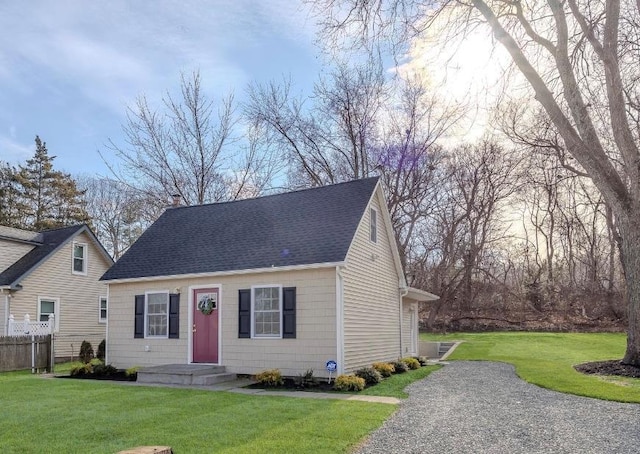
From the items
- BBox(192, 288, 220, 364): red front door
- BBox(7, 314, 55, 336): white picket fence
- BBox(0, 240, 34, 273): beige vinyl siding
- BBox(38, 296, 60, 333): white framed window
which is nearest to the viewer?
BBox(192, 288, 220, 364): red front door

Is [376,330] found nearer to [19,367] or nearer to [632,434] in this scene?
[632,434]

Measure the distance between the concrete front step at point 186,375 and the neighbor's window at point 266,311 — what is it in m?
1.28

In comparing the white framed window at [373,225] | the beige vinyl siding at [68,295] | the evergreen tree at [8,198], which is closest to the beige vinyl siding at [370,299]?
the white framed window at [373,225]

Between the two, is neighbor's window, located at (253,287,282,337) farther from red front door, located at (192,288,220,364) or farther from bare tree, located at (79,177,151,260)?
bare tree, located at (79,177,151,260)

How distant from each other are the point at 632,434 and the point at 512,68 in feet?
29.2

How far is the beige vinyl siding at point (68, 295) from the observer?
19.1 m

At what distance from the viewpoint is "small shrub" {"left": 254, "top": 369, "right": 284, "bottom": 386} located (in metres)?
11.3

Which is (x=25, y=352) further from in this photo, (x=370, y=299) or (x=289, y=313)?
(x=370, y=299)

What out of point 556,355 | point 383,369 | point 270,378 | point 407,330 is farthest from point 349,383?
point 556,355

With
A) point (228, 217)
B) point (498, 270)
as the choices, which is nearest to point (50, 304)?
point (228, 217)

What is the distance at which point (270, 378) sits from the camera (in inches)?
447

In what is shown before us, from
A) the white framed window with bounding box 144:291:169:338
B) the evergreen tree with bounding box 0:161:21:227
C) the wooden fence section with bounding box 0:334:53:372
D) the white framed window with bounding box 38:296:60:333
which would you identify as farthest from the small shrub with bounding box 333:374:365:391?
the evergreen tree with bounding box 0:161:21:227

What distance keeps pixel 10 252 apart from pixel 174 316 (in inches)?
413

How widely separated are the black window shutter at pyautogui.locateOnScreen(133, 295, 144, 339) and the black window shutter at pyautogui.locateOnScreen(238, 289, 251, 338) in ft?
11.1
